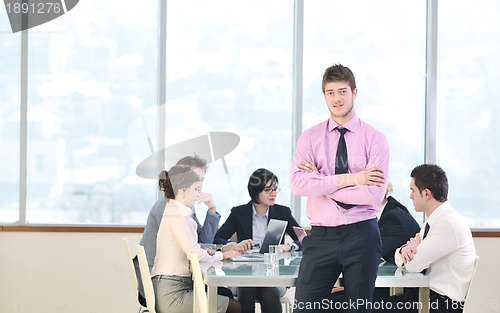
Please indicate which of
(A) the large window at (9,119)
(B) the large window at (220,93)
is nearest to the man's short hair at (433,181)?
(B) the large window at (220,93)

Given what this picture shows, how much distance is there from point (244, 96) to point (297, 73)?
442 mm

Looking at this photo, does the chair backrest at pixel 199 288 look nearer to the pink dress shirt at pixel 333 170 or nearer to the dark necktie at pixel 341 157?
the pink dress shirt at pixel 333 170


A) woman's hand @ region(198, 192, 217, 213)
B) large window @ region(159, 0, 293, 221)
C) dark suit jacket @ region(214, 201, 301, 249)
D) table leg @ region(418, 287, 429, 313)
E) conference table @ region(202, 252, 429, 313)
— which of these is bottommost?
table leg @ region(418, 287, 429, 313)

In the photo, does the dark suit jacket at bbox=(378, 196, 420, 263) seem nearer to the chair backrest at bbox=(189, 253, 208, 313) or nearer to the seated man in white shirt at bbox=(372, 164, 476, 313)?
the seated man in white shirt at bbox=(372, 164, 476, 313)

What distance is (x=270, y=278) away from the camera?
3.84 m

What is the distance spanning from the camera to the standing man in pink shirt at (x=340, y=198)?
365cm

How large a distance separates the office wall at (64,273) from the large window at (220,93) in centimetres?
17

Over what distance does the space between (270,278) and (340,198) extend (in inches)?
19.9

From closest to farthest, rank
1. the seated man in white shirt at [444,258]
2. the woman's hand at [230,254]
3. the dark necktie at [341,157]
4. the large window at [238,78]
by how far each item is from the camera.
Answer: the dark necktie at [341,157] < the seated man in white shirt at [444,258] < the woman's hand at [230,254] < the large window at [238,78]

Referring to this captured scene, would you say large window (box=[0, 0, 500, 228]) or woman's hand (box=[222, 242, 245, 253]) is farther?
large window (box=[0, 0, 500, 228])

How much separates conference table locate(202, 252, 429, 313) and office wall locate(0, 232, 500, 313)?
2127 mm

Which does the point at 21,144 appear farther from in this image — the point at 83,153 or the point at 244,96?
the point at 244,96

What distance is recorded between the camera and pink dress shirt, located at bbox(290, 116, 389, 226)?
12.1 ft

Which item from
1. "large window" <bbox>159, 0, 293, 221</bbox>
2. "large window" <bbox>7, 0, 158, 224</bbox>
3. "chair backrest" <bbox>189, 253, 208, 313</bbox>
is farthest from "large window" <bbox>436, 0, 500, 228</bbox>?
"chair backrest" <bbox>189, 253, 208, 313</bbox>
